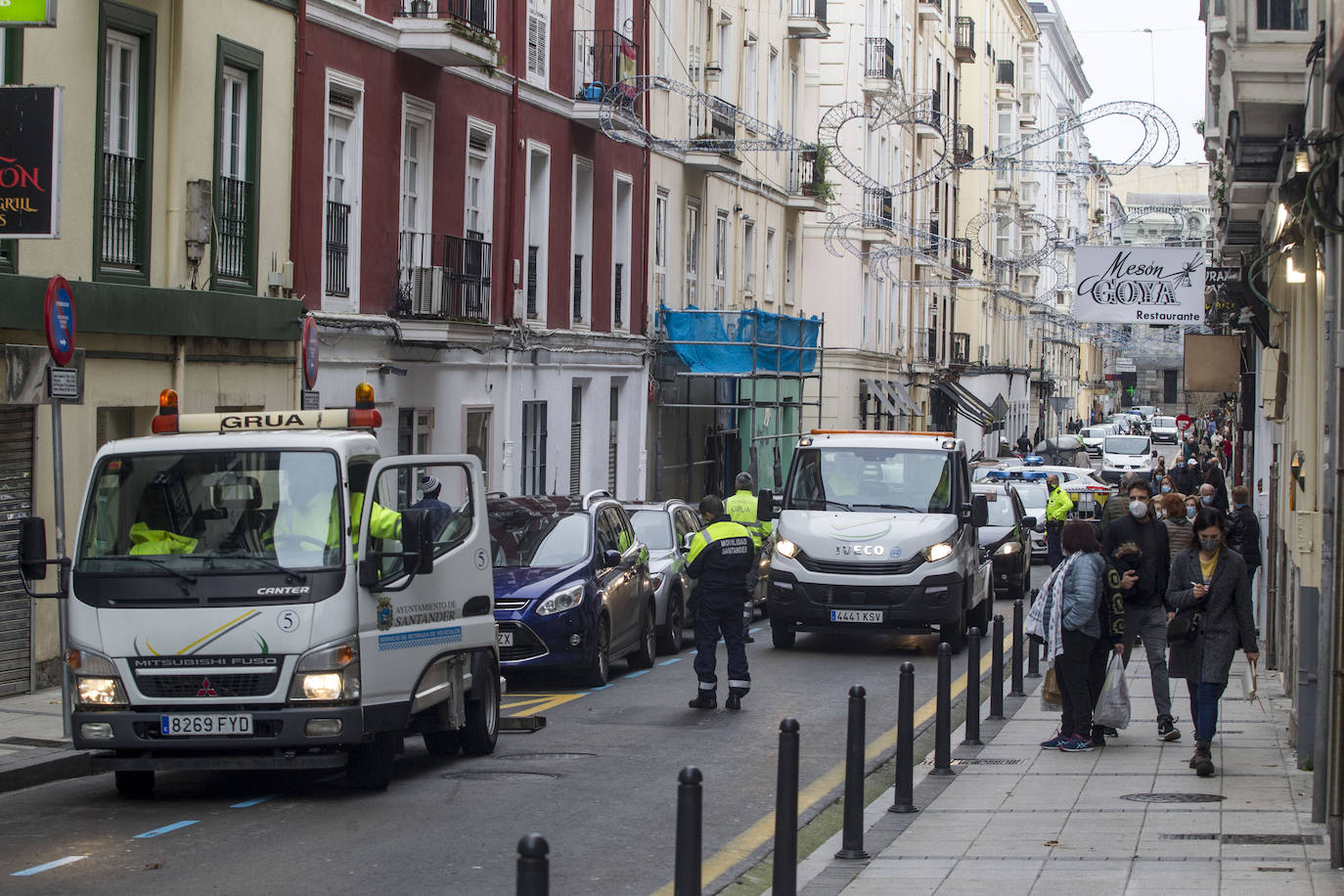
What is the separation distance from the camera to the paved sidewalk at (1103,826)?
8461 millimetres

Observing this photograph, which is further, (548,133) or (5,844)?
(548,133)

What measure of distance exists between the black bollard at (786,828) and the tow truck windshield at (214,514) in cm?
387

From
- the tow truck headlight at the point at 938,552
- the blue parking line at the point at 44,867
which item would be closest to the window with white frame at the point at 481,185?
the tow truck headlight at the point at 938,552

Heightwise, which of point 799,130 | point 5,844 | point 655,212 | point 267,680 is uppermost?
point 799,130

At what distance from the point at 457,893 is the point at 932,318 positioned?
5515cm

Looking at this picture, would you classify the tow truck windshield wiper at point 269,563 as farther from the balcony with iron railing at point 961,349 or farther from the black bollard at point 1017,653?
the balcony with iron railing at point 961,349

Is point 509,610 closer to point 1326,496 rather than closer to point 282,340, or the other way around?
point 282,340

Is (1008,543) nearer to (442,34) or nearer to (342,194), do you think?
(442,34)

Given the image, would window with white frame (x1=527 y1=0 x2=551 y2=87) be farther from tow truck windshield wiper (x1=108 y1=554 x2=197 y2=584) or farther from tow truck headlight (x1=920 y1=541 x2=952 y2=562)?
tow truck windshield wiper (x1=108 y1=554 x2=197 y2=584)

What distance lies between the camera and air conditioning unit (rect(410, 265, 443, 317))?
2309 centimetres

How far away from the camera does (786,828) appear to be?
761 centimetres

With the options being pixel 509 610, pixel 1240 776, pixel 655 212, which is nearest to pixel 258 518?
pixel 509 610

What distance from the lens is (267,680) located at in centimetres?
1042

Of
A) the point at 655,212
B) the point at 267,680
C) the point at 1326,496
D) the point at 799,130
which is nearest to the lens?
the point at 1326,496
